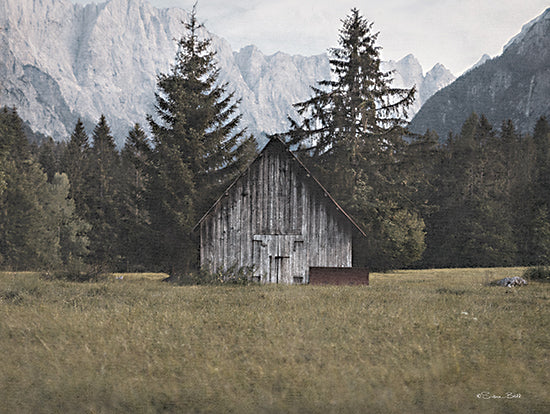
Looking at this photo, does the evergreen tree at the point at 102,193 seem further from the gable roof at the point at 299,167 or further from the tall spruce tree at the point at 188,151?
the gable roof at the point at 299,167

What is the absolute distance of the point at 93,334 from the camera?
9.34 m

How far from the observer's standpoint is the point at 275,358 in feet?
24.7

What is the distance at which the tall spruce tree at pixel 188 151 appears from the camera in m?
31.5

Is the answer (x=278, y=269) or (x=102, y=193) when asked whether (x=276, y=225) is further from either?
(x=102, y=193)

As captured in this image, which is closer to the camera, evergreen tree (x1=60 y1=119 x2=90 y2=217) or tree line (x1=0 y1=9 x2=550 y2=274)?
tree line (x1=0 y1=9 x2=550 y2=274)

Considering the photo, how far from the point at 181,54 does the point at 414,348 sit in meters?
30.7

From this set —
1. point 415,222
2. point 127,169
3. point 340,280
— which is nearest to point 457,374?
point 340,280

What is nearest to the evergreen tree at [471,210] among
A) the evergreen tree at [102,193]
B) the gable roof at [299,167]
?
the gable roof at [299,167]

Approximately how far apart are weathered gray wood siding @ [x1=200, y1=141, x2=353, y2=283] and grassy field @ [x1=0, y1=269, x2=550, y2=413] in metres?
10.2

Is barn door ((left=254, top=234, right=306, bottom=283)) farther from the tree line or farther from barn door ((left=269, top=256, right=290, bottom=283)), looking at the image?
the tree line

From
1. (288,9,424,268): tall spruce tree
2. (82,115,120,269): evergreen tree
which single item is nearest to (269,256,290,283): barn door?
(288,9,424,268): tall spruce tree

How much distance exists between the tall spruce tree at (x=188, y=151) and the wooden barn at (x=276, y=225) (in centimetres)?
744

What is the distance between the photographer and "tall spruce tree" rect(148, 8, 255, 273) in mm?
31484

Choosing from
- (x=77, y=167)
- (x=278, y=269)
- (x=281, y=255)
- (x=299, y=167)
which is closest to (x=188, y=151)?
(x=299, y=167)
